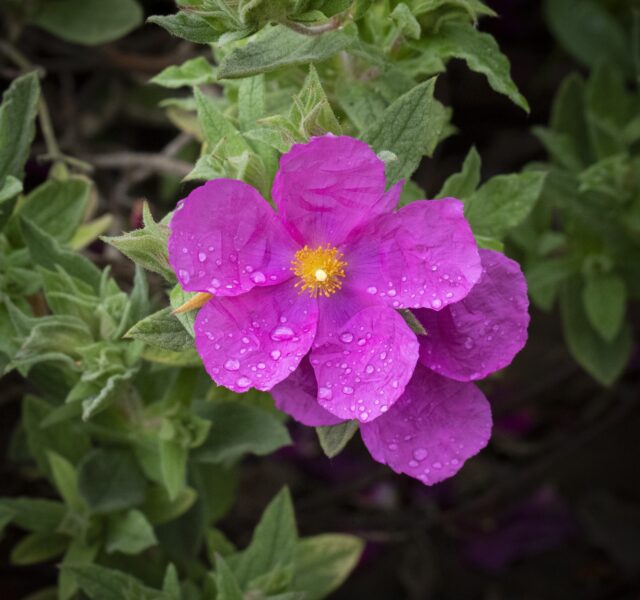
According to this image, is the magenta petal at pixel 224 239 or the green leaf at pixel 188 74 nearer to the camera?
the magenta petal at pixel 224 239

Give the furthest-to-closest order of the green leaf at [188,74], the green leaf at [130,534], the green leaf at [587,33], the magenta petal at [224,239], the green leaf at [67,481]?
the green leaf at [587,33] → the green leaf at [67,481] → the green leaf at [130,534] → the green leaf at [188,74] → the magenta petal at [224,239]

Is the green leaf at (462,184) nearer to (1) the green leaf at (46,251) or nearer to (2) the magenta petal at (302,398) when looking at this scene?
(2) the magenta petal at (302,398)

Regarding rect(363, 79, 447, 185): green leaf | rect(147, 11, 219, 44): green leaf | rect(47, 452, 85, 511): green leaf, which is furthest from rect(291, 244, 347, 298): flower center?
rect(47, 452, 85, 511): green leaf

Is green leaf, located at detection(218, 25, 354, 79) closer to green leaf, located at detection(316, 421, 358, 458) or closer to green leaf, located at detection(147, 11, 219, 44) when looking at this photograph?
green leaf, located at detection(147, 11, 219, 44)

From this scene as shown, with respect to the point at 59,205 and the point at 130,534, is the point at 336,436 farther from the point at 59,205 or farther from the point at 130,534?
the point at 59,205

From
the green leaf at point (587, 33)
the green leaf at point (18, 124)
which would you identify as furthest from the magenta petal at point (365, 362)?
the green leaf at point (587, 33)

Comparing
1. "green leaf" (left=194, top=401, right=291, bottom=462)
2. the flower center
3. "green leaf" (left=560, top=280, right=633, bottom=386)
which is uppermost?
the flower center
